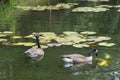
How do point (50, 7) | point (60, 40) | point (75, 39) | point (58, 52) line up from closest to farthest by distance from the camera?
point (58, 52)
point (60, 40)
point (75, 39)
point (50, 7)

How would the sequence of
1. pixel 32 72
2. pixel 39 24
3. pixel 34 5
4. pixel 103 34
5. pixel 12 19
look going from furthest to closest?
1. pixel 34 5
2. pixel 12 19
3. pixel 39 24
4. pixel 103 34
5. pixel 32 72

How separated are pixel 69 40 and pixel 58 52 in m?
1.67

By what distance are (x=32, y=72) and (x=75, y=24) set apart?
8085mm

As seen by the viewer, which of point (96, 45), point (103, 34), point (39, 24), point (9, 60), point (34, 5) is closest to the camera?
point (9, 60)

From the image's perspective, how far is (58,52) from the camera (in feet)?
48.7

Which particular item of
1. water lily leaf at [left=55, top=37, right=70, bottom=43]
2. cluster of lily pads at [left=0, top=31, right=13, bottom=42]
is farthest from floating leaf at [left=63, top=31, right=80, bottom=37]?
cluster of lily pads at [left=0, top=31, right=13, bottom=42]

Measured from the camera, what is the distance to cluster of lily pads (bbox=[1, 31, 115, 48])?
1583 cm

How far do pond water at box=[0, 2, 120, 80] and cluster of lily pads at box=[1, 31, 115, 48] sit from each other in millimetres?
272

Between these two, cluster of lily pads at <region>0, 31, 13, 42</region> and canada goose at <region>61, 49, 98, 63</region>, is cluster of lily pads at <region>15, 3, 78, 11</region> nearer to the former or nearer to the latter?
cluster of lily pads at <region>0, 31, 13, 42</region>

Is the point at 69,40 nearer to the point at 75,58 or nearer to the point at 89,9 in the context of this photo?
the point at 75,58

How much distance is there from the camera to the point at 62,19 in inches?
860

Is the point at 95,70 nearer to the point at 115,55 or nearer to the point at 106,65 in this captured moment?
the point at 106,65

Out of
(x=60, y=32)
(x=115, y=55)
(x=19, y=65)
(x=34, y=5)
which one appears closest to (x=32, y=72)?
(x=19, y=65)

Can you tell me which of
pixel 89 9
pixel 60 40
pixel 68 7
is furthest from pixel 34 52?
pixel 68 7
